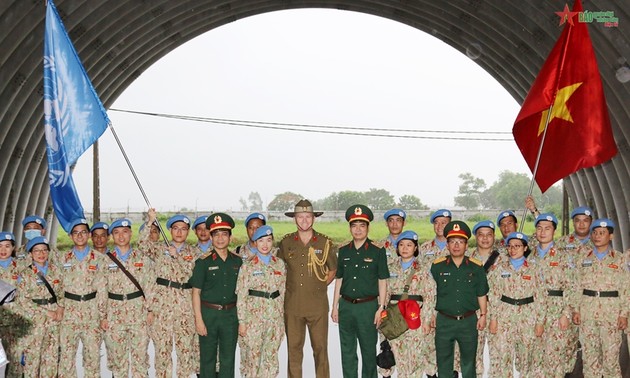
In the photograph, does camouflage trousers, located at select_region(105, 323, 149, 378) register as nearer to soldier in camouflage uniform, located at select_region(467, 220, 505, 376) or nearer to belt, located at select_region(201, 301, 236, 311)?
belt, located at select_region(201, 301, 236, 311)

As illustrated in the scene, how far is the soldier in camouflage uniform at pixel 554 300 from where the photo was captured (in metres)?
7.03

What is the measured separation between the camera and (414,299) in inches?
268

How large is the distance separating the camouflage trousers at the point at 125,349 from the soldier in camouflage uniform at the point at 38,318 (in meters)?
0.58

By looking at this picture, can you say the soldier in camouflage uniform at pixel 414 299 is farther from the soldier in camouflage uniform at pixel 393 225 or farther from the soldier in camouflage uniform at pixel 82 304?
the soldier in camouflage uniform at pixel 82 304

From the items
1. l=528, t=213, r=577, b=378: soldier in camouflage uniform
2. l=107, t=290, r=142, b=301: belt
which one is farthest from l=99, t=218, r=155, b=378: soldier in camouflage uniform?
l=528, t=213, r=577, b=378: soldier in camouflage uniform

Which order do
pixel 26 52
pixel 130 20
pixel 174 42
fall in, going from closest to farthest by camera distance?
1. pixel 26 52
2. pixel 130 20
3. pixel 174 42

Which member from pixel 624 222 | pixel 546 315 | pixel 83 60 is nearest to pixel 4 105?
pixel 83 60

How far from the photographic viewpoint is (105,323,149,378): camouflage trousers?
670 cm

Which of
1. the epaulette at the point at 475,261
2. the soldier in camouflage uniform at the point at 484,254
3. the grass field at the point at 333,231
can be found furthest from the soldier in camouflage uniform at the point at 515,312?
the grass field at the point at 333,231

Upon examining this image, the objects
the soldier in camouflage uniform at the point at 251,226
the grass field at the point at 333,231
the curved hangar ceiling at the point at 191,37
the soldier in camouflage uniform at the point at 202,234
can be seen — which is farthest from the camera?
the grass field at the point at 333,231

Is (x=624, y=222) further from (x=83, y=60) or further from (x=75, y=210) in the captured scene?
(x=83, y=60)

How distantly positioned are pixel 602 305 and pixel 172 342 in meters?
4.18

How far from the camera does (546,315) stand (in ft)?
23.2

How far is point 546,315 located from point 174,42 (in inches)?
365
